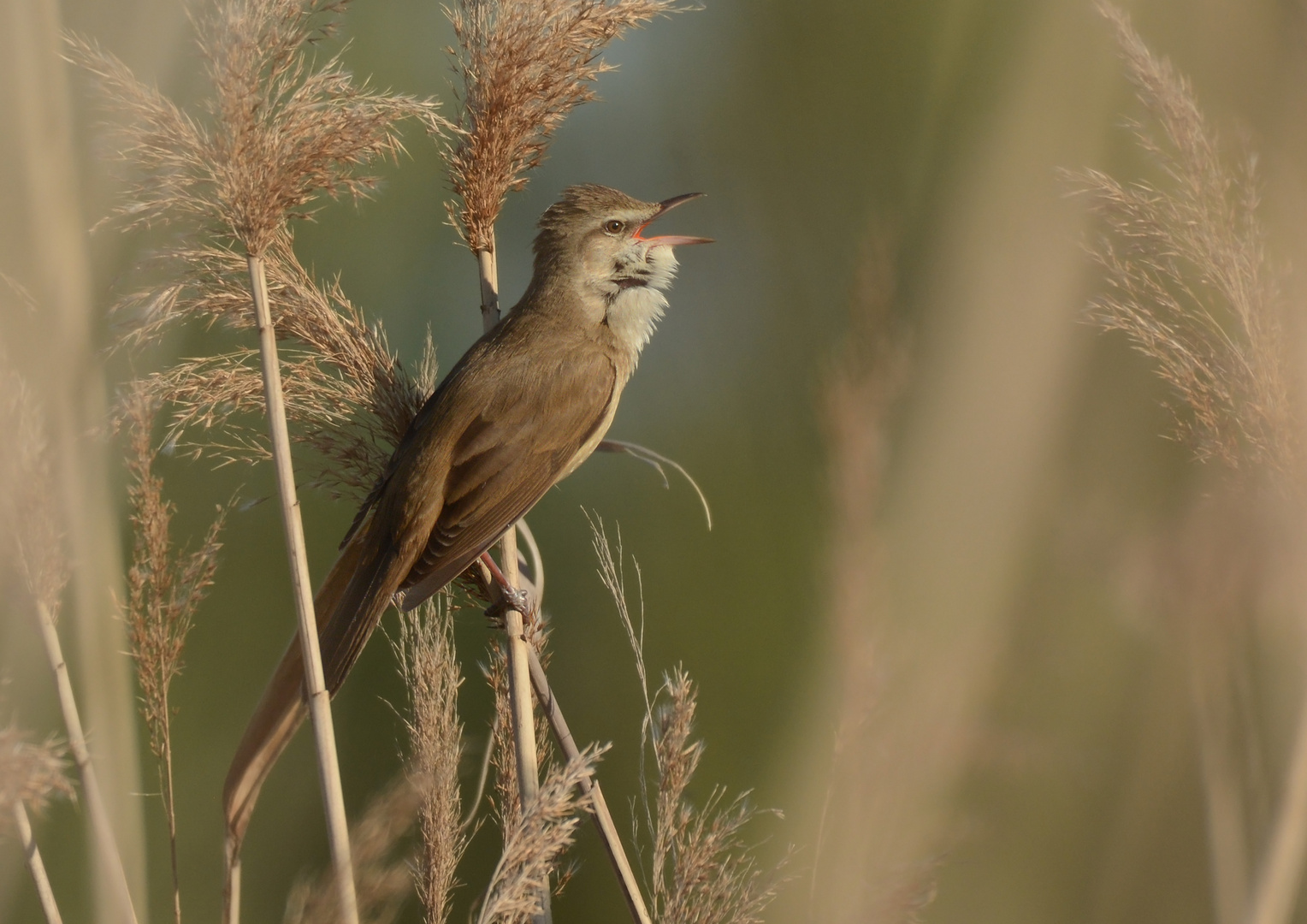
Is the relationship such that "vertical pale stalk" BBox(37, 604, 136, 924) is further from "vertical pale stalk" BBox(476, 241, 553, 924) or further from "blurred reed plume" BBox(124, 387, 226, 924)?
"vertical pale stalk" BBox(476, 241, 553, 924)

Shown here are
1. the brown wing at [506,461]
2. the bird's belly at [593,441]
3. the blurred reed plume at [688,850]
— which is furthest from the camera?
the bird's belly at [593,441]

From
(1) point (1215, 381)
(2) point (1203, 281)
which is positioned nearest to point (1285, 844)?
(1) point (1215, 381)

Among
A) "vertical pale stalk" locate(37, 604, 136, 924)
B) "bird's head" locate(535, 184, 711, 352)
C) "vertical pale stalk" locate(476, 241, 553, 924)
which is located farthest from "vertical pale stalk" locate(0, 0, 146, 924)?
"bird's head" locate(535, 184, 711, 352)

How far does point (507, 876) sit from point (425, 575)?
0.99 m

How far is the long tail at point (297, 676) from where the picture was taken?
5.14 ft

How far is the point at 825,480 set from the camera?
1315 mm

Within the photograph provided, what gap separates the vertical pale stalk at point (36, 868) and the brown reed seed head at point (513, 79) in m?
1.34

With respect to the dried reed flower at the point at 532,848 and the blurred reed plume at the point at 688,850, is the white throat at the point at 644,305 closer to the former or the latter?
the blurred reed plume at the point at 688,850

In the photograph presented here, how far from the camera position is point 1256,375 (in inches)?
62.6

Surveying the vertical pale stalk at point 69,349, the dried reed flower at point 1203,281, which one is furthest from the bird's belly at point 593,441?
the dried reed flower at point 1203,281

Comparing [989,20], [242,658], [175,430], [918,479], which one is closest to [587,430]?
[175,430]

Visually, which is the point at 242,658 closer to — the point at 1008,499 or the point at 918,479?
the point at 918,479

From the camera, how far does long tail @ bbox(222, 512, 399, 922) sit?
5.14 ft

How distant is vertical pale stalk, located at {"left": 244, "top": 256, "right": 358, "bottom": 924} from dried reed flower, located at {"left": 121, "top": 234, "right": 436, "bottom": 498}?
0.30m
